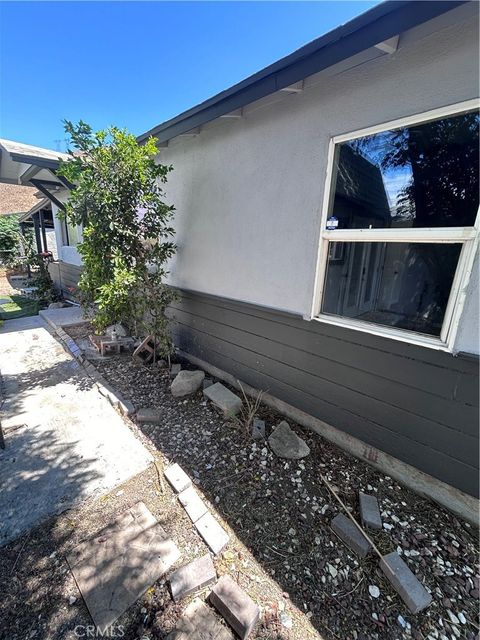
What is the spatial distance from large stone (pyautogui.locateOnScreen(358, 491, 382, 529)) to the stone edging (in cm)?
236

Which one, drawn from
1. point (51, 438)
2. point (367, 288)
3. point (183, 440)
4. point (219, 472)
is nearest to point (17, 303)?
point (51, 438)

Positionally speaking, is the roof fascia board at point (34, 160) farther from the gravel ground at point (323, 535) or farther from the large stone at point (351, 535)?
the large stone at point (351, 535)

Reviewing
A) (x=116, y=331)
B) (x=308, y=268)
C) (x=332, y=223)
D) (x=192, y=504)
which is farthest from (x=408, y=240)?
(x=116, y=331)

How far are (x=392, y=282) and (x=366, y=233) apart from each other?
18.3 inches

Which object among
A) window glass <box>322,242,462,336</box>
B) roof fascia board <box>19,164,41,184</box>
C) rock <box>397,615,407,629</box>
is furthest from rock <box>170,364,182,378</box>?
roof fascia board <box>19,164,41,184</box>

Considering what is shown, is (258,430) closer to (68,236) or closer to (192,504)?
(192,504)

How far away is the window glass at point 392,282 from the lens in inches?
72.2

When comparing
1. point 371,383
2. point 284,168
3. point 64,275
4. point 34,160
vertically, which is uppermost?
point 34,160

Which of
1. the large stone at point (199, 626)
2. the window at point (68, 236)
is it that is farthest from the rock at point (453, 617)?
the window at point (68, 236)

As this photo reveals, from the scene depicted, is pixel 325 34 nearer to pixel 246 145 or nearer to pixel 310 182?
pixel 310 182

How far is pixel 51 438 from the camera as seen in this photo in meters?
2.58

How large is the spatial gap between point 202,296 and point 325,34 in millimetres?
2688

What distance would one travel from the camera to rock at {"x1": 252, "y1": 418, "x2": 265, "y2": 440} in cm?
255

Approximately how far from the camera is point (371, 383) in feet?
7.09
